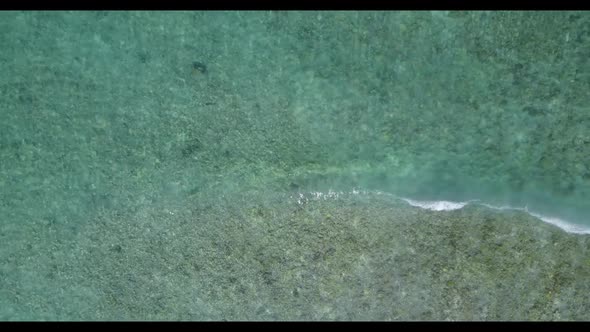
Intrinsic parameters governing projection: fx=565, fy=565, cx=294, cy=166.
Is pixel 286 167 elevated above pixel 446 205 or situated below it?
above

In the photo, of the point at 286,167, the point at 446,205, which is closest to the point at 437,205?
the point at 446,205

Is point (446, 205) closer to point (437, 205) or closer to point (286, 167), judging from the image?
point (437, 205)

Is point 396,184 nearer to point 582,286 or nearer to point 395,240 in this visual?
point 395,240

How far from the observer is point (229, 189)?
10.1 feet

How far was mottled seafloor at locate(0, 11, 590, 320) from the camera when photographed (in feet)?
9.84

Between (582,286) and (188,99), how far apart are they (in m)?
2.33

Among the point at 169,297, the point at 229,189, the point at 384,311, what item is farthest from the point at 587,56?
the point at 169,297

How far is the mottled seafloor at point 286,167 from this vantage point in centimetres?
300

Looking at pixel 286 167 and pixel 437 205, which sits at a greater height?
pixel 286 167

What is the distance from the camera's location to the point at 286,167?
3068 millimetres

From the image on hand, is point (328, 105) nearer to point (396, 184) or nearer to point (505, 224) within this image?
point (396, 184)
